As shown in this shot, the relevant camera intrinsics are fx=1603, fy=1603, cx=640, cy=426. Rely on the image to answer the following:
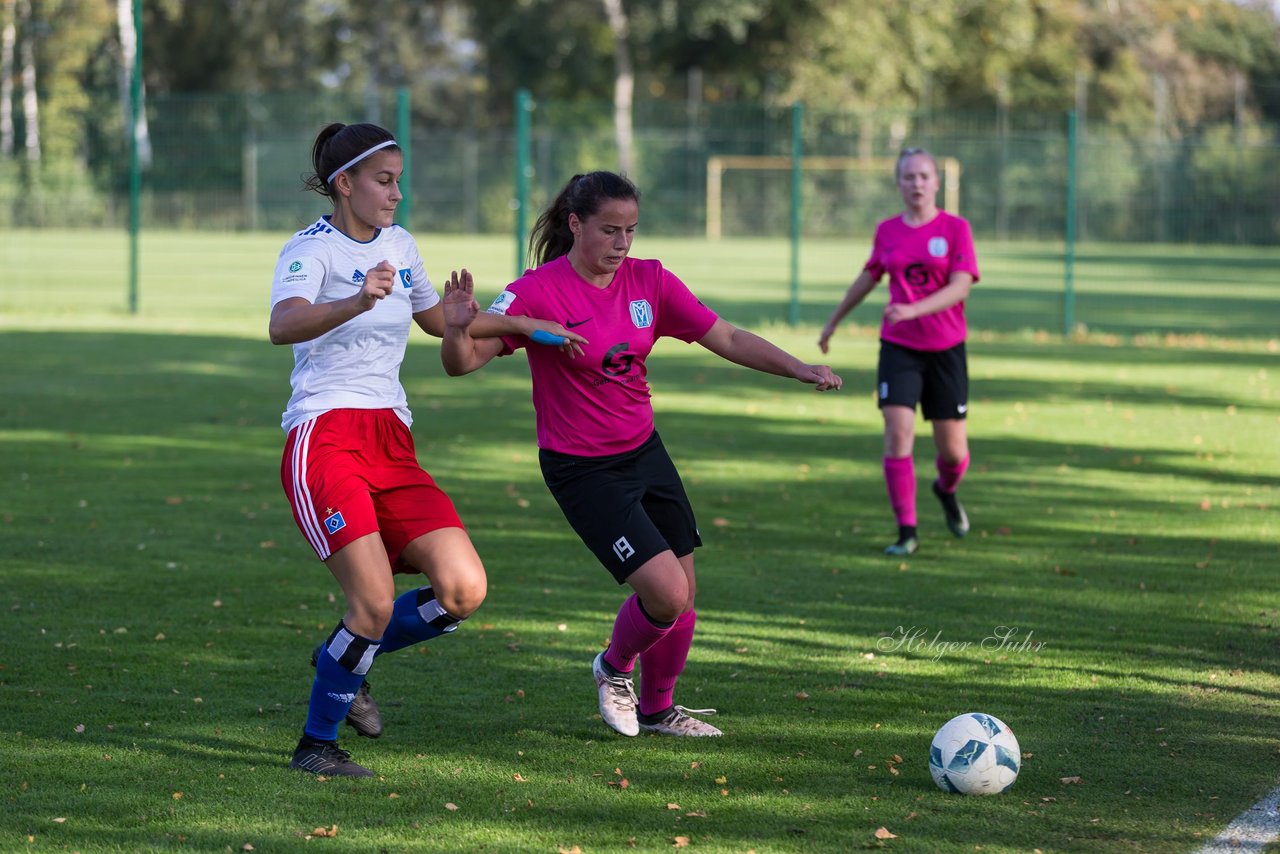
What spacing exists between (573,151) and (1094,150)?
42.9ft

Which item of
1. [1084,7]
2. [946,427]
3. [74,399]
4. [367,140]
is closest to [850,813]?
[367,140]

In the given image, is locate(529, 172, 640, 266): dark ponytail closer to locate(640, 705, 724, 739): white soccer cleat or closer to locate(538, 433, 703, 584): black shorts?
locate(538, 433, 703, 584): black shorts

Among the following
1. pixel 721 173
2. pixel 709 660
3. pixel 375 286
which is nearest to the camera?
pixel 375 286

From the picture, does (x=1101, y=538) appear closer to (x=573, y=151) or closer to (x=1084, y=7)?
(x=573, y=151)

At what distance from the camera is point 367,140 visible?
5090mm

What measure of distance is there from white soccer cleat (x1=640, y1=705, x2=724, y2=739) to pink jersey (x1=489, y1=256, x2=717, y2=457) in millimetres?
952

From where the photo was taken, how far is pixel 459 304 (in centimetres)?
504

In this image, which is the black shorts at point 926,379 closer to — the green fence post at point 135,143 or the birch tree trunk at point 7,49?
the green fence post at point 135,143

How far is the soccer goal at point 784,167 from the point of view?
35750 millimetres

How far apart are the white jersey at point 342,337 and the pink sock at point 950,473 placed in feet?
15.0

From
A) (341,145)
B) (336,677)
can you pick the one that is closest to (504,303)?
(341,145)

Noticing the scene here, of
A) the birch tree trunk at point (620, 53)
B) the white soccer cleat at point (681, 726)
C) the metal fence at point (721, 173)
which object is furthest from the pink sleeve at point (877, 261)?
the birch tree trunk at point (620, 53)

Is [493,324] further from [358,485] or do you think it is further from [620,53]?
[620,53]

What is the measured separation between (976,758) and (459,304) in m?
2.10
